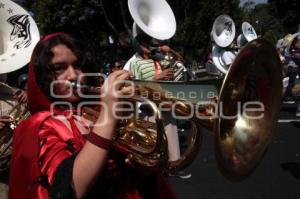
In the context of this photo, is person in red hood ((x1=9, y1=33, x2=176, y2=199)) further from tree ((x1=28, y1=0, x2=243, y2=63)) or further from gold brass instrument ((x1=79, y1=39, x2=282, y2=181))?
tree ((x1=28, y1=0, x2=243, y2=63))

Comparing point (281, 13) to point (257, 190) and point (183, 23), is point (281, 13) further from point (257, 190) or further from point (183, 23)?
point (257, 190)

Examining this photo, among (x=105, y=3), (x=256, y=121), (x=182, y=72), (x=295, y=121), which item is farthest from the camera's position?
(x=105, y=3)

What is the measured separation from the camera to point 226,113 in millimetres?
1787

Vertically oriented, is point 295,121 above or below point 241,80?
below

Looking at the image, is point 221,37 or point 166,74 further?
point 221,37

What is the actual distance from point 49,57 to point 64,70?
0.07m

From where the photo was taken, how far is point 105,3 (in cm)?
2683

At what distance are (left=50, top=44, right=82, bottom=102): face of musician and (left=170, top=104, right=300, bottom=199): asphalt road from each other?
7.18 feet

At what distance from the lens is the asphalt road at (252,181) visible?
435 cm

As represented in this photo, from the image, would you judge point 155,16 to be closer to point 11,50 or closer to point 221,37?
point 11,50

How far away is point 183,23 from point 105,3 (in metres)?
Result: 4.36

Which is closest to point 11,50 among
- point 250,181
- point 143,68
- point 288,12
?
point 143,68

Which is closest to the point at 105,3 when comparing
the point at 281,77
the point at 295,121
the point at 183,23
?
the point at 183,23

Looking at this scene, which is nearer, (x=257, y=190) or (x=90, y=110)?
(x=90, y=110)
